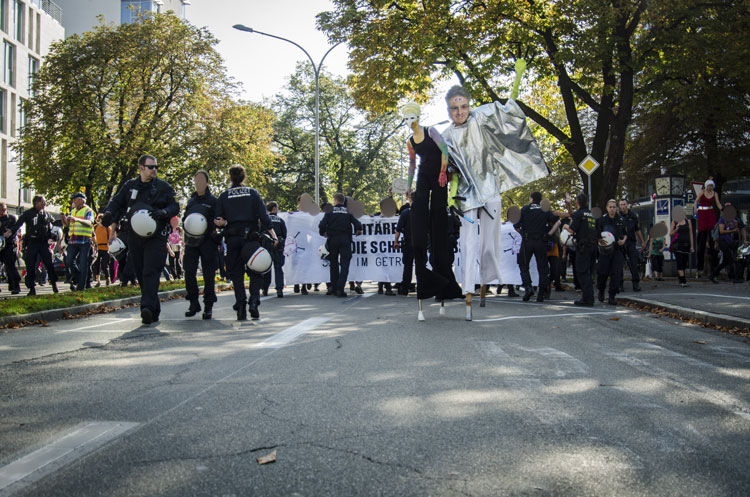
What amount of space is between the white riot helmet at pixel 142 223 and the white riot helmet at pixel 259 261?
4.17 feet

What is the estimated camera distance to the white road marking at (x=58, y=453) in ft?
9.15

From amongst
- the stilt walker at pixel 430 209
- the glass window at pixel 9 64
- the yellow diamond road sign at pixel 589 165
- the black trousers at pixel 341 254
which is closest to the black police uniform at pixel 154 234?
the stilt walker at pixel 430 209

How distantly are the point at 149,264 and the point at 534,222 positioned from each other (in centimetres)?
752

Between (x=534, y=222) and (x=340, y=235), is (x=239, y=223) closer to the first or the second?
(x=340, y=235)

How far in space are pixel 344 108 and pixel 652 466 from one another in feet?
182

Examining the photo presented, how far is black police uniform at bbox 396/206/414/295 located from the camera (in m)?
14.1

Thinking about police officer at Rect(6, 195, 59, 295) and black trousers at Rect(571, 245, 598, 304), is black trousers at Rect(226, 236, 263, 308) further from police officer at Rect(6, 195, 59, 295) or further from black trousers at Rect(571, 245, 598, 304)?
police officer at Rect(6, 195, 59, 295)

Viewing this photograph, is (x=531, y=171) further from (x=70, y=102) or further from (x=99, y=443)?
(x=70, y=102)

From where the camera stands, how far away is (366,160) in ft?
182

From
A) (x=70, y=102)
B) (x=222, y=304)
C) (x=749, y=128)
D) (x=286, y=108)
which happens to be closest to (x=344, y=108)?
(x=286, y=108)

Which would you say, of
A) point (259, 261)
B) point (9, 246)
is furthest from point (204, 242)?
point (9, 246)

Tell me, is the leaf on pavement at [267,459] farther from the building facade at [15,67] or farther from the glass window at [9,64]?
the glass window at [9,64]

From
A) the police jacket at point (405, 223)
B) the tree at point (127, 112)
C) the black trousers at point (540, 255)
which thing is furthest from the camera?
the tree at point (127, 112)

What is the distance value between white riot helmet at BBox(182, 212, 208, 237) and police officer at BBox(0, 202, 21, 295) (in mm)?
7852
